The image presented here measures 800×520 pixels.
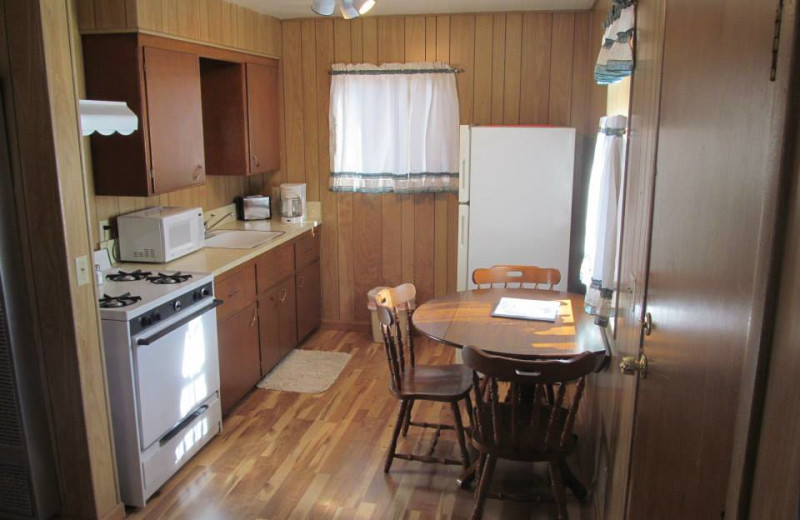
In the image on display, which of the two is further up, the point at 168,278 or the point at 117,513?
the point at 168,278

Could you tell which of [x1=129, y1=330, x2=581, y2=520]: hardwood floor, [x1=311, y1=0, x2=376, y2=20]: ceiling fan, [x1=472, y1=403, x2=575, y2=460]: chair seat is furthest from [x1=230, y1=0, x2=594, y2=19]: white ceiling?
[x1=472, y1=403, x2=575, y2=460]: chair seat

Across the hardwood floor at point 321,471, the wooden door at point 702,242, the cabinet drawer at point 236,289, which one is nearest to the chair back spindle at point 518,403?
the hardwood floor at point 321,471

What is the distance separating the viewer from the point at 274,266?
14.0 ft

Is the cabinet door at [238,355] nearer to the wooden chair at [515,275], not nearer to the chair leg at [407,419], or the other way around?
the chair leg at [407,419]

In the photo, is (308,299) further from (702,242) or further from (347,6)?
(702,242)

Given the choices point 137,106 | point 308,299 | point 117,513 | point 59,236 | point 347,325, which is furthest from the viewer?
point 347,325

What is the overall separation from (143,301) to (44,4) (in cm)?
122

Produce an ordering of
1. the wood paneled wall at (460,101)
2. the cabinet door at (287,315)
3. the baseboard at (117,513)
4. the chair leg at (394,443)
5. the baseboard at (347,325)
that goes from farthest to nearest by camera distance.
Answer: the baseboard at (347,325)
the wood paneled wall at (460,101)
the cabinet door at (287,315)
the chair leg at (394,443)
the baseboard at (117,513)

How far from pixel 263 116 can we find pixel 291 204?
Result: 67 centimetres

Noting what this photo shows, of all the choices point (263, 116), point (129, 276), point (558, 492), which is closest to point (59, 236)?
point (129, 276)

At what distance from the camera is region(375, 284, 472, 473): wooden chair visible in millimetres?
3023

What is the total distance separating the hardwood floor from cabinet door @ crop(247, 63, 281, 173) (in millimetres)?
1707

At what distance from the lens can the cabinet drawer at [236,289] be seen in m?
3.54

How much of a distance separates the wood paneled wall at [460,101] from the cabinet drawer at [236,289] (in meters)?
1.36
